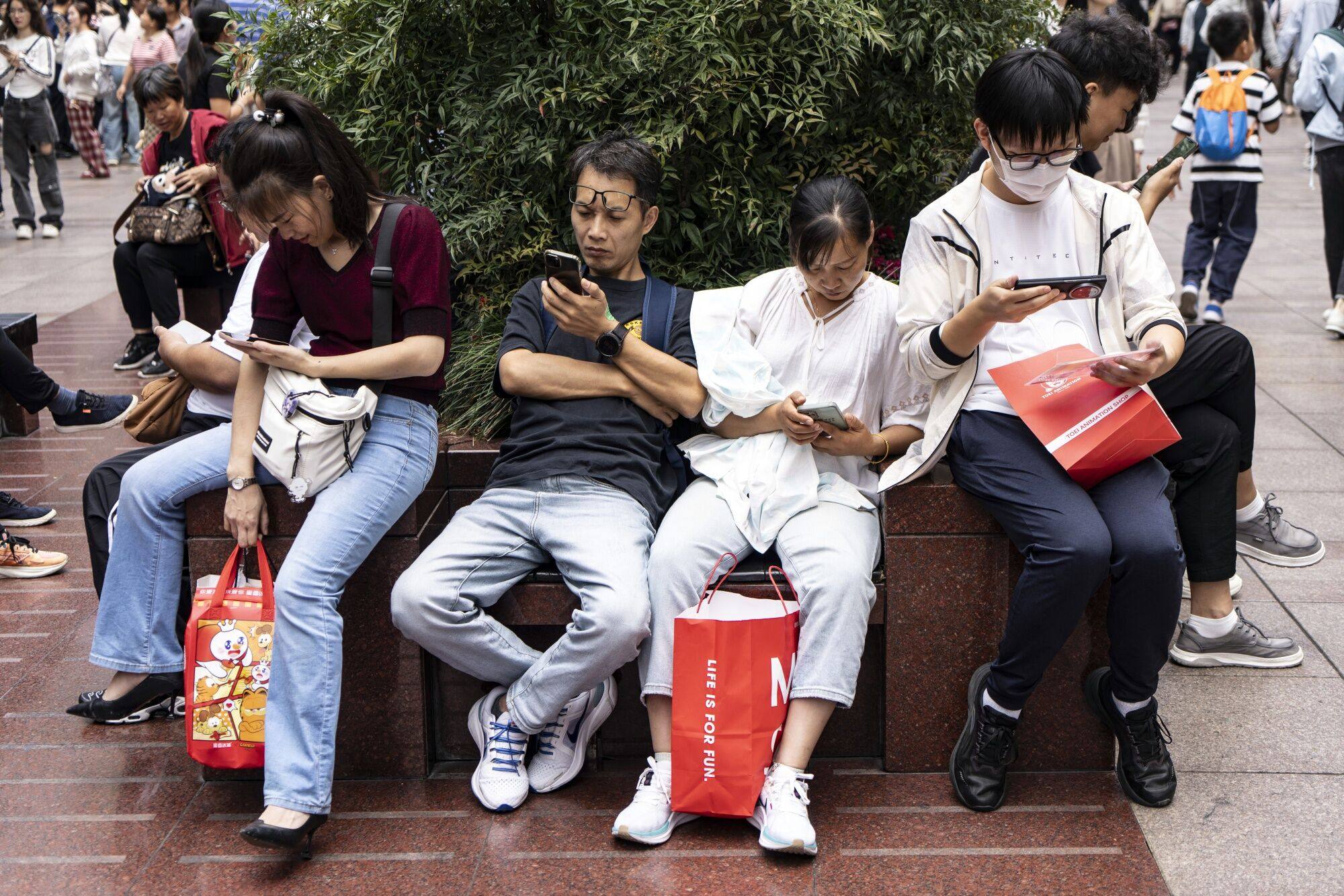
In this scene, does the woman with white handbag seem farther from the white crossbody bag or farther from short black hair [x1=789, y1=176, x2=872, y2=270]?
short black hair [x1=789, y1=176, x2=872, y2=270]

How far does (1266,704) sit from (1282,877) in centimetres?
89

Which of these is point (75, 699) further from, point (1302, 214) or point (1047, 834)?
point (1302, 214)

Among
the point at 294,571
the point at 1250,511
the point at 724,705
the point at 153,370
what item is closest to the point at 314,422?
the point at 294,571

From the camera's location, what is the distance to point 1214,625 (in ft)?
13.4

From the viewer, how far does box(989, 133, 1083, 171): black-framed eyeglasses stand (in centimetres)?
330

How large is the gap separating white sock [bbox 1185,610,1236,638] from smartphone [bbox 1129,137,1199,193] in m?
1.32

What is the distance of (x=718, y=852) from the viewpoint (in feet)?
10.6

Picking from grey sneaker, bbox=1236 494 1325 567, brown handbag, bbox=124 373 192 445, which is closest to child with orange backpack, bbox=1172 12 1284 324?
grey sneaker, bbox=1236 494 1325 567

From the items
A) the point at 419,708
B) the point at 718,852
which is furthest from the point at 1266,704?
the point at 419,708

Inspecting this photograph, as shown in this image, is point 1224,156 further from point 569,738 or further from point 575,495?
point 569,738

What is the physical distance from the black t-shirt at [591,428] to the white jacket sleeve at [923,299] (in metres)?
0.58

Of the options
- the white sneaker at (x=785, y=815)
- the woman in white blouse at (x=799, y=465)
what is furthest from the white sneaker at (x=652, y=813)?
the white sneaker at (x=785, y=815)

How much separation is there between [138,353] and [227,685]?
16.8ft

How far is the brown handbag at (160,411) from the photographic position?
Result: 4016 mm
